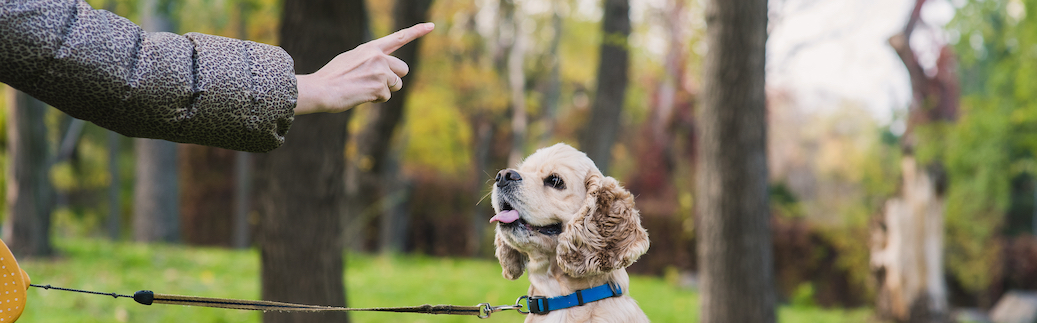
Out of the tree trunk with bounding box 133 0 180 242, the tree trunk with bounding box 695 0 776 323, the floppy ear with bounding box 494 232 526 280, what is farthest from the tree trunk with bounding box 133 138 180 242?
the floppy ear with bounding box 494 232 526 280

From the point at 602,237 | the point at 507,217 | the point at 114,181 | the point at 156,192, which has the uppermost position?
the point at 114,181

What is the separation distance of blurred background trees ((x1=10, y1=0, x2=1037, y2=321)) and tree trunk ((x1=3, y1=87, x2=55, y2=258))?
0.03 m

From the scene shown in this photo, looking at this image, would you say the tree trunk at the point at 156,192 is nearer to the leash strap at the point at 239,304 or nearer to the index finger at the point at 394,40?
the leash strap at the point at 239,304

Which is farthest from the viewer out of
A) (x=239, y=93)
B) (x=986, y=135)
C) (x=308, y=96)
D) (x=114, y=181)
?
(x=114, y=181)

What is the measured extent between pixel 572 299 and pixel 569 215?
33 centimetres

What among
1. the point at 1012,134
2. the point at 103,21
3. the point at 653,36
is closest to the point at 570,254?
the point at 103,21

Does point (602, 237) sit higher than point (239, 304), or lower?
higher

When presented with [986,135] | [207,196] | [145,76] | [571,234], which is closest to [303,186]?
[571,234]

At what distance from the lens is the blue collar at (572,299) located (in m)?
2.51

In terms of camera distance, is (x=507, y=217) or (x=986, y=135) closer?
(x=507, y=217)

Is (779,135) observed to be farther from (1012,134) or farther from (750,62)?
(750,62)

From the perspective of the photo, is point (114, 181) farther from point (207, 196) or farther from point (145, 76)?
point (145, 76)

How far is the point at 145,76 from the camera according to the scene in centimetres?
171

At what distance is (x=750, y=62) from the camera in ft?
15.9
